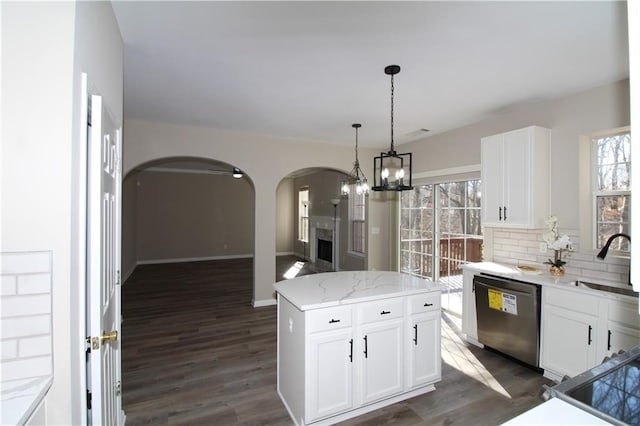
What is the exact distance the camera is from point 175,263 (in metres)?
8.67

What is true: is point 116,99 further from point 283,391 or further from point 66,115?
point 283,391

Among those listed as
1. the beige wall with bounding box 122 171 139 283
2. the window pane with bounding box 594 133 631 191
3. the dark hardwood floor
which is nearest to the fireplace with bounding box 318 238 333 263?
the dark hardwood floor

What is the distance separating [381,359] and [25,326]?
208 centimetres

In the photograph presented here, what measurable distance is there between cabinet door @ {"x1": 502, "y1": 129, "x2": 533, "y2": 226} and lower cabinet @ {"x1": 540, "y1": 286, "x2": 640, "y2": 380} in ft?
2.78

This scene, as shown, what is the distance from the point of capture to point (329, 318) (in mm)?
A: 2100

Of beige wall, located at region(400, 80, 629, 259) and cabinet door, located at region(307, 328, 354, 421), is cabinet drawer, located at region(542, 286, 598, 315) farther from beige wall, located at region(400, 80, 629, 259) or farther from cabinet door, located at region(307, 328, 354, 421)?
cabinet door, located at region(307, 328, 354, 421)

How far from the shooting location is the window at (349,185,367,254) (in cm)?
706

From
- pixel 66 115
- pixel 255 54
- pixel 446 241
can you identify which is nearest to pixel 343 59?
pixel 255 54

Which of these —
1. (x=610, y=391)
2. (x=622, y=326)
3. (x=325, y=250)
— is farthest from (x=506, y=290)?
(x=325, y=250)

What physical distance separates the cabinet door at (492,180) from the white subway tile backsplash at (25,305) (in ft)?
12.8

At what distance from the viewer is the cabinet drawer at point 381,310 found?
222 cm

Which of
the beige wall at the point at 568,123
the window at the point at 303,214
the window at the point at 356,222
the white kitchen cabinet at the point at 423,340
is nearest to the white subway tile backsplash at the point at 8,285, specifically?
the white kitchen cabinet at the point at 423,340

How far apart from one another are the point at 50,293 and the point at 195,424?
A: 66.5 inches

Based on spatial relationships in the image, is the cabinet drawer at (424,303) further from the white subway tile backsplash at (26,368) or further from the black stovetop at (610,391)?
the white subway tile backsplash at (26,368)
